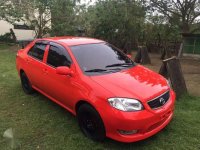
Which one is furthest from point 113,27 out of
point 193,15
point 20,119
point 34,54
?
point 20,119

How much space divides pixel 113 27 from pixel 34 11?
583 cm

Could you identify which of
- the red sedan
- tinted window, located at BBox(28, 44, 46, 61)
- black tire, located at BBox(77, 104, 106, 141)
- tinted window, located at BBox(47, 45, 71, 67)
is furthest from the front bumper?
tinted window, located at BBox(28, 44, 46, 61)

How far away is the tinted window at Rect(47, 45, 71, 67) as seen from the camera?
4855 mm

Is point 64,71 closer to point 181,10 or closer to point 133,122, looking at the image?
point 133,122

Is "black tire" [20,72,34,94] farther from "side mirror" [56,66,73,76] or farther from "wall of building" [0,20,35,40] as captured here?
"wall of building" [0,20,35,40]

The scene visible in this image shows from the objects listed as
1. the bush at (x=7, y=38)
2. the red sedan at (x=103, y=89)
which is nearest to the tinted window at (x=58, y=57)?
the red sedan at (x=103, y=89)

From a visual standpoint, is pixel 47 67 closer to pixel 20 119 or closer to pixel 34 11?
pixel 20 119

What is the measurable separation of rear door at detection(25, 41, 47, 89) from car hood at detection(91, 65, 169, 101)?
180cm

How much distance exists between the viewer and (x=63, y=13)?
1658 cm

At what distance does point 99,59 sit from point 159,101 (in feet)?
4.80

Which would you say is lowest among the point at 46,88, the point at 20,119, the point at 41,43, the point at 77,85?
the point at 20,119

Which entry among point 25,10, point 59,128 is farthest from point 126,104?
point 25,10

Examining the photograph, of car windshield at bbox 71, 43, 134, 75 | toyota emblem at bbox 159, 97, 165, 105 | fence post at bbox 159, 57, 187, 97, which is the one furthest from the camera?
fence post at bbox 159, 57, 187, 97

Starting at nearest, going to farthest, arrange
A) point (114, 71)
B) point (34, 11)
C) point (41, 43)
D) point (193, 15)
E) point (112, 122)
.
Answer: point (112, 122)
point (114, 71)
point (41, 43)
point (34, 11)
point (193, 15)
